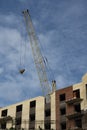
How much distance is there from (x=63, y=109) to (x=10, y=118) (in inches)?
1062

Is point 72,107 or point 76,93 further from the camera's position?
point 76,93

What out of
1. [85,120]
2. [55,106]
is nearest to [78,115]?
[85,120]

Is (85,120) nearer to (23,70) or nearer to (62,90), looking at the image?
(62,90)

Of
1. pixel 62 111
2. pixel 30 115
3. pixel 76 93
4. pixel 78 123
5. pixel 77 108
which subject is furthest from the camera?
pixel 30 115

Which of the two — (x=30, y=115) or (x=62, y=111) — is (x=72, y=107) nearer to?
(x=62, y=111)

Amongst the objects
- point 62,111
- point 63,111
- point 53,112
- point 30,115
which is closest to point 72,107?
point 63,111

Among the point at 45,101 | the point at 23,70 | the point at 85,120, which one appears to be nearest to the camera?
the point at 85,120

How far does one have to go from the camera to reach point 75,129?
111688 millimetres

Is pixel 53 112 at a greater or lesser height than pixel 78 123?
greater

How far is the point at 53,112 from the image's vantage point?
12388cm

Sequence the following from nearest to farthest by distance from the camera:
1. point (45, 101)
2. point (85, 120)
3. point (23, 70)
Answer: point (85, 120) → point (45, 101) → point (23, 70)

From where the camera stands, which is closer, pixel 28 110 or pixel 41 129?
pixel 41 129

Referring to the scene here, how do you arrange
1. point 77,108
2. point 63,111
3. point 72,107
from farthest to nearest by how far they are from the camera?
point 63,111 < point 72,107 < point 77,108

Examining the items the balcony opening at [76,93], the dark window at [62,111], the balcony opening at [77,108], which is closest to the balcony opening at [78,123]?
the balcony opening at [77,108]
